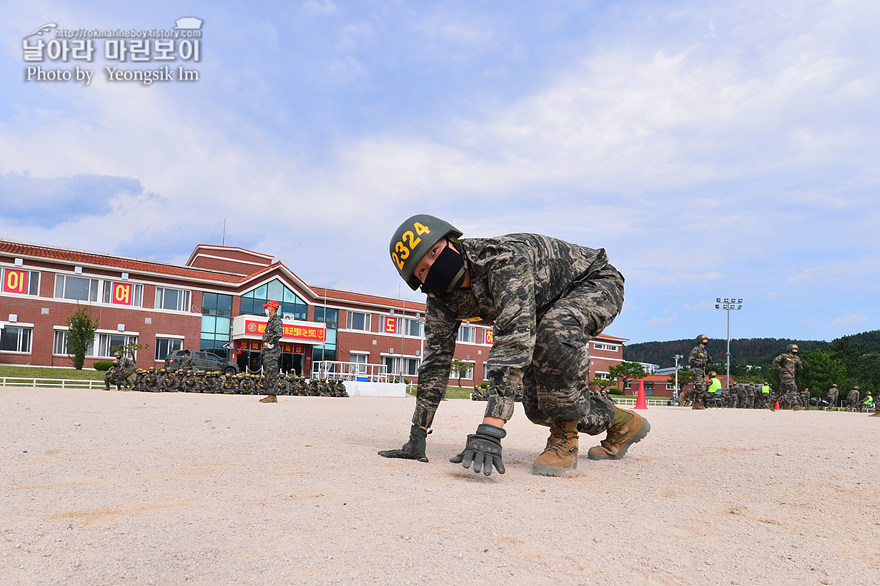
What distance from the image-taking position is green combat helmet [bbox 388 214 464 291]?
12.1 ft

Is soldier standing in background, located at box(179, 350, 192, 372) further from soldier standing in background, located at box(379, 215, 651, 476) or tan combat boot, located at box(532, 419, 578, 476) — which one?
tan combat boot, located at box(532, 419, 578, 476)

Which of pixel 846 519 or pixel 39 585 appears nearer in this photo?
pixel 39 585

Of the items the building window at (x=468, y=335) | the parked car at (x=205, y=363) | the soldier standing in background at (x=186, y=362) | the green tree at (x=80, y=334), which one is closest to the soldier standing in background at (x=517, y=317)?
the soldier standing in background at (x=186, y=362)

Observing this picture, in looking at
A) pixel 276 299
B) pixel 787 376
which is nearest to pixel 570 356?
pixel 787 376

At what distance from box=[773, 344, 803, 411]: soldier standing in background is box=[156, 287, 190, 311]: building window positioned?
30.7 m

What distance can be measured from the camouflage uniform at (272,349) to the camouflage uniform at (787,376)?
15.7 meters

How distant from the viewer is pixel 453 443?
5477 mm

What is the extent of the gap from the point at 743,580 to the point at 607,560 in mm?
411

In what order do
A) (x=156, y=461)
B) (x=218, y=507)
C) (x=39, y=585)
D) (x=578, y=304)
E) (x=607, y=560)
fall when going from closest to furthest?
1. (x=39, y=585)
2. (x=607, y=560)
3. (x=218, y=507)
4. (x=156, y=461)
5. (x=578, y=304)

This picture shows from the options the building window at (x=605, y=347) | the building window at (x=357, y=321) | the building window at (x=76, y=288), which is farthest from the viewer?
the building window at (x=605, y=347)

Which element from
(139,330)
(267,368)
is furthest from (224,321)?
(267,368)

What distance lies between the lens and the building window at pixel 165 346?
3431cm

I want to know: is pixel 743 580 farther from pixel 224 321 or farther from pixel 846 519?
pixel 224 321

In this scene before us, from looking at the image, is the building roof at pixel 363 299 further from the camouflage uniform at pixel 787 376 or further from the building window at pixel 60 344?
the camouflage uniform at pixel 787 376
